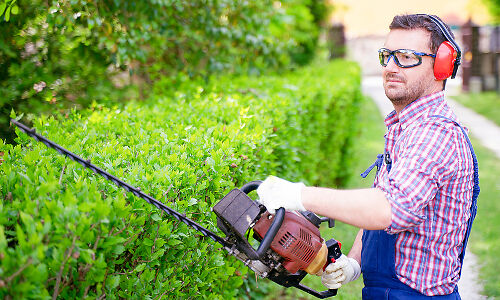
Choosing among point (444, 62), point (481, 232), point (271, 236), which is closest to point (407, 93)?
point (444, 62)

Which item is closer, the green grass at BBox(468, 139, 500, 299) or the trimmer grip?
the trimmer grip

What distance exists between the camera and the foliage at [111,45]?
3.98 m

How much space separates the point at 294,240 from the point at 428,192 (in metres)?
0.57

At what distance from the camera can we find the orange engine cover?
81.7 inches

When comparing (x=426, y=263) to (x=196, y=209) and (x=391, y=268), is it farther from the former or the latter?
(x=196, y=209)

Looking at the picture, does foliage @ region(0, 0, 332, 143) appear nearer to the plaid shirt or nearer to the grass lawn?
the grass lawn

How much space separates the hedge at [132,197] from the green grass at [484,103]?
11341 millimetres

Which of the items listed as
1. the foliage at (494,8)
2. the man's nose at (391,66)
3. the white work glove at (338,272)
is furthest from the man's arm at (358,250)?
the foliage at (494,8)

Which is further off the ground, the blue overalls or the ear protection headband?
the ear protection headband

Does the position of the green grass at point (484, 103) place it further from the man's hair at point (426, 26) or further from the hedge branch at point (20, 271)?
the hedge branch at point (20, 271)

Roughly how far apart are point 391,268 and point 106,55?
3.59m

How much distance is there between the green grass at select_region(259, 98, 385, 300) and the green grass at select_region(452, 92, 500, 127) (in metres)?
2.84

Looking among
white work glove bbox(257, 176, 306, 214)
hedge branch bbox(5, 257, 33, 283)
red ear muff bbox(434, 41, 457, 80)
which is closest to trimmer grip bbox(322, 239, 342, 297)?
white work glove bbox(257, 176, 306, 214)

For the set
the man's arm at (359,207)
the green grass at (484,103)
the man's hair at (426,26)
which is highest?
the man's hair at (426,26)
